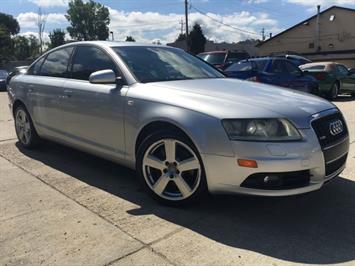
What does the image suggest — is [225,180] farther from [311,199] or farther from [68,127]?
[68,127]

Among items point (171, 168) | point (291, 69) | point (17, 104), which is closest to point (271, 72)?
point (291, 69)

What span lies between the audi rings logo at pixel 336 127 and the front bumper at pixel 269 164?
1.19 feet

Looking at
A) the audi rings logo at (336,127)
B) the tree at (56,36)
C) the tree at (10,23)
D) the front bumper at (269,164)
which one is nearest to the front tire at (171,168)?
the front bumper at (269,164)

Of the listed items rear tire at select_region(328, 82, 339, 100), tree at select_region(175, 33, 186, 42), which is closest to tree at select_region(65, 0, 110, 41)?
tree at select_region(175, 33, 186, 42)

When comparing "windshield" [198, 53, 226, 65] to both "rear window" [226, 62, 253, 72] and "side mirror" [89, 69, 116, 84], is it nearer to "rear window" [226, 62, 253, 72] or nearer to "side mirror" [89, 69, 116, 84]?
"rear window" [226, 62, 253, 72]

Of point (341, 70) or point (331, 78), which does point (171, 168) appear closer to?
point (331, 78)

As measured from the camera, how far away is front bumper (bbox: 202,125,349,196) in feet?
11.0

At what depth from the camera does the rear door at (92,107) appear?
172 inches

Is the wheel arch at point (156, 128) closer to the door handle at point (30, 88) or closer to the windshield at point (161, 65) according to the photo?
the windshield at point (161, 65)

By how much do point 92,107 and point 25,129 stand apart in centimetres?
209

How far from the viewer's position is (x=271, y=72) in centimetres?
1091

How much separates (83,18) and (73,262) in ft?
310

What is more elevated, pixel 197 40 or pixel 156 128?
pixel 197 40

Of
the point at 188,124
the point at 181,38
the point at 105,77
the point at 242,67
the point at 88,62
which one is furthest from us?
the point at 181,38
